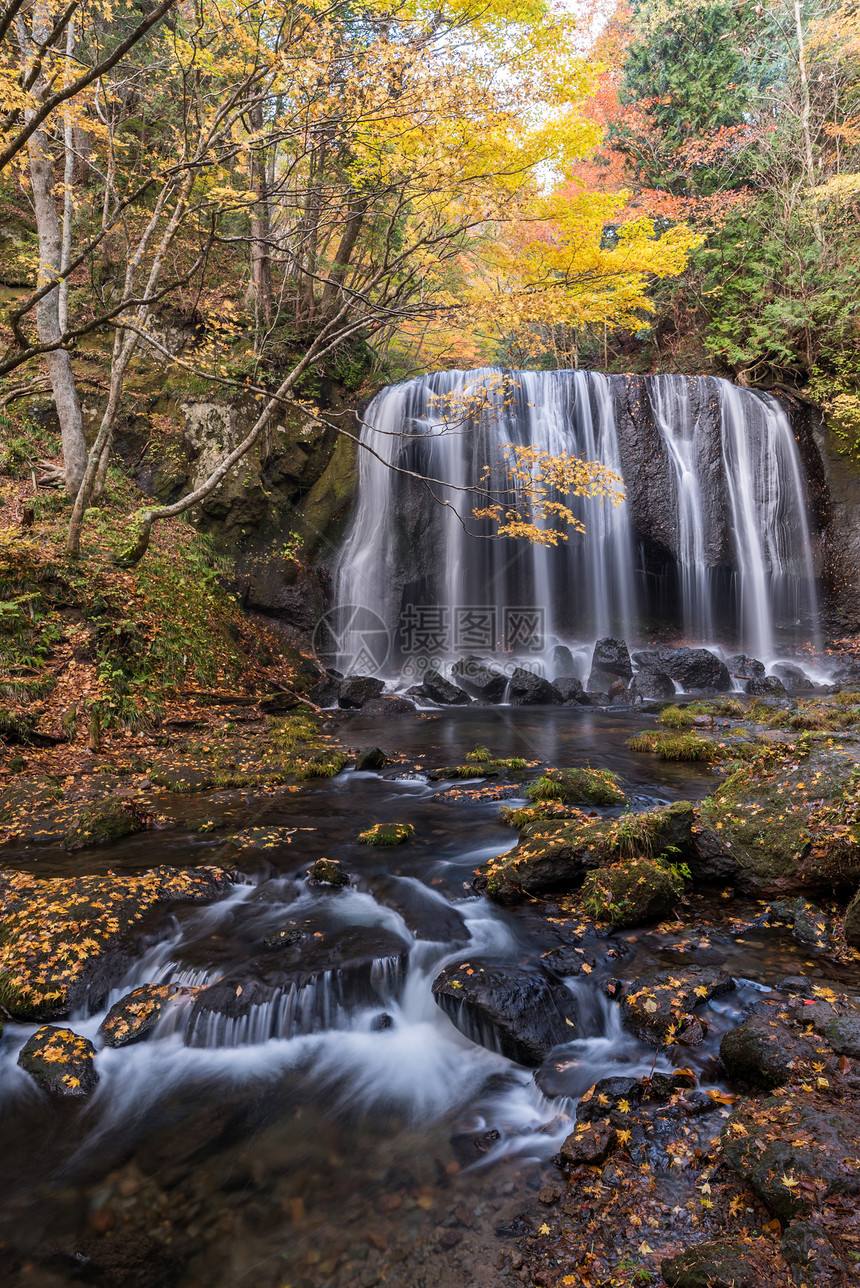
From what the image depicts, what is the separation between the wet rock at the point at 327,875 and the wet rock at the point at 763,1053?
2.78m

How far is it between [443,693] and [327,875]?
776 cm

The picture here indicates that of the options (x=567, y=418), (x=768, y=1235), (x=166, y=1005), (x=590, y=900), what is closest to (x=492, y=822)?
(x=590, y=900)

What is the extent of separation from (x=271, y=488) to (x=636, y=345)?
45.3ft

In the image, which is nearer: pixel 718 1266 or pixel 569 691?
pixel 718 1266

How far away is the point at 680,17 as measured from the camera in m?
17.4

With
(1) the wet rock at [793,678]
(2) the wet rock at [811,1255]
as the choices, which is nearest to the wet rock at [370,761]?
(2) the wet rock at [811,1255]

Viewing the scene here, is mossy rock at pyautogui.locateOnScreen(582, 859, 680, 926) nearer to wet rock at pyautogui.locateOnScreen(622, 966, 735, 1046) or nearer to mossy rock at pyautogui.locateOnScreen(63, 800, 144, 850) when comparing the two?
wet rock at pyautogui.locateOnScreen(622, 966, 735, 1046)

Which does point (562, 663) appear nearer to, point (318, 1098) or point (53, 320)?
point (53, 320)

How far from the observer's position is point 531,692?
12516mm

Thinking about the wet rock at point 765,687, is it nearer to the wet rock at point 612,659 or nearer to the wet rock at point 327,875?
the wet rock at point 612,659

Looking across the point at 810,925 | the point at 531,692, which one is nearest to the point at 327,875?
the point at 810,925

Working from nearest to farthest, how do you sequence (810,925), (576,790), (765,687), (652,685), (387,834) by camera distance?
(810,925)
(387,834)
(576,790)
(765,687)
(652,685)

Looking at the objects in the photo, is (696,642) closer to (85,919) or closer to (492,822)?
(492,822)

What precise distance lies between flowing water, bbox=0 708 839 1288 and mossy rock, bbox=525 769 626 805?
140 cm
